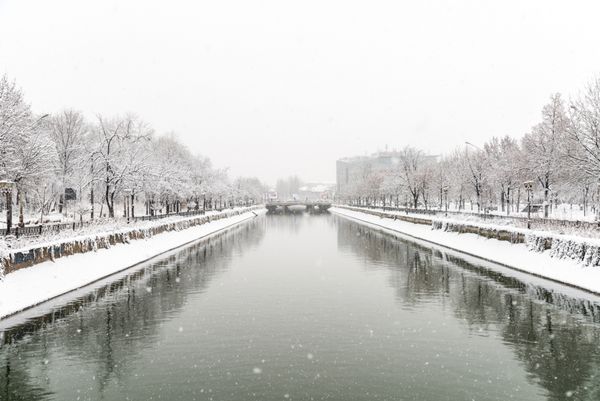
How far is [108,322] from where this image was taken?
1456cm

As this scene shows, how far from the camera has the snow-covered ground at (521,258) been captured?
1968 cm

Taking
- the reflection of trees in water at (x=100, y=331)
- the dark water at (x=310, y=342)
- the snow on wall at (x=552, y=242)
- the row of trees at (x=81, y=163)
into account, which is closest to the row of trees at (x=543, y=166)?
the snow on wall at (x=552, y=242)

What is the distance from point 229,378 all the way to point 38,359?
4805 millimetres

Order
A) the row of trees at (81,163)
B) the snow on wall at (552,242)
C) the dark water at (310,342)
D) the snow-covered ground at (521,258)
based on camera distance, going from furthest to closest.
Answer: the row of trees at (81,163) → the snow on wall at (552,242) → the snow-covered ground at (521,258) → the dark water at (310,342)

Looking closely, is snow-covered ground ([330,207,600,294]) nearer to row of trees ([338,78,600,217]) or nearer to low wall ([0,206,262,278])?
row of trees ([338,78,600,217])

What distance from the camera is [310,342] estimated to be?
12391mm

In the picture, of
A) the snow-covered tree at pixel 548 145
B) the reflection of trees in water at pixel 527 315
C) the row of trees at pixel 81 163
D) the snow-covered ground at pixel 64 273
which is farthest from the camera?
the snow-covered tree at pixel 548 145

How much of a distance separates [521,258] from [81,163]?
136 feet

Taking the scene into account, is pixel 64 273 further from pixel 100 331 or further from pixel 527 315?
pixel 527 315

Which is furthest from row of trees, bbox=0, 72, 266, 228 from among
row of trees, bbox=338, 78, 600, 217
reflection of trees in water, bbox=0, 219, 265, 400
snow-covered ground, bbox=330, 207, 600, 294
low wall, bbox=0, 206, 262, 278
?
row of trees, bbox=338, 78, 600, 217

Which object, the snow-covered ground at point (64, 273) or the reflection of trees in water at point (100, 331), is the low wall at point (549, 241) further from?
the snow-covered ground at point (64, 273)

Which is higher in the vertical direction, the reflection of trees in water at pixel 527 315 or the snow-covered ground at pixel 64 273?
the snow-covered ground at pixel 64 273

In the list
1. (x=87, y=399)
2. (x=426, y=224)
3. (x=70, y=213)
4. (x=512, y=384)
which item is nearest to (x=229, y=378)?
(x=87, y=399)

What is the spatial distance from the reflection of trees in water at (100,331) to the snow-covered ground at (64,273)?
1276 mm
